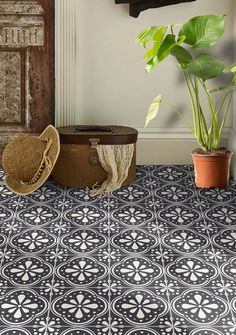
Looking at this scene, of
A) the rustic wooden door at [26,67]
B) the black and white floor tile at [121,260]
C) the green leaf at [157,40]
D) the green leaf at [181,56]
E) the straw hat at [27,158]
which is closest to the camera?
the black and white floor tile at [121,260]

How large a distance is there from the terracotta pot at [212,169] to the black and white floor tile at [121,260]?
Result: 53 millimetres

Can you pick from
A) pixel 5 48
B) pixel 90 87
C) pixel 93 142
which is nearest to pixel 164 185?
pixel 93 142

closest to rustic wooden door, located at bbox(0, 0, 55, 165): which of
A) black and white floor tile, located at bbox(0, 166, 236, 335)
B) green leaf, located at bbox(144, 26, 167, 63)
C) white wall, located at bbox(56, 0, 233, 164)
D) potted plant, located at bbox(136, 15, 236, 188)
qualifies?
white wall, located at bbox(56, 0, 233, 164)

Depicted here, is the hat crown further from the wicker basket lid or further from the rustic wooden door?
the rustic wooden door

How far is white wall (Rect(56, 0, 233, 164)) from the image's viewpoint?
13.4 feet

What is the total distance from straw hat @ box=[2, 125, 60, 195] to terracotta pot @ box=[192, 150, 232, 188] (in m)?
0.76

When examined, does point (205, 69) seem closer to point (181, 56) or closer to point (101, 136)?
point (181, 56)

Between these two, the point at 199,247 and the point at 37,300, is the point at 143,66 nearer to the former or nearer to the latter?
the point at 199,247

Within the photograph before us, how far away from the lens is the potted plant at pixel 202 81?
3.60 m

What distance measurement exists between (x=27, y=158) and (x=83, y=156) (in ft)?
0.97

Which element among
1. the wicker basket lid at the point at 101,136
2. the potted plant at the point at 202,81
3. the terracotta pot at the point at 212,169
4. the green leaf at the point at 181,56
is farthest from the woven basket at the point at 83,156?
the green leaf at the point at 181,56

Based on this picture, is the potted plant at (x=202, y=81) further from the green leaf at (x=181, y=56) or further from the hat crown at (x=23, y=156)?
the hat crown at (x=23, y=156)

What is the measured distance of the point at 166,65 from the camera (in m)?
4.18

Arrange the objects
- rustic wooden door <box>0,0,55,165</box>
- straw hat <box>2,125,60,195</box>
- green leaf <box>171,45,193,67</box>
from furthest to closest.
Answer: rustic wooden door <box>0,0,55,165</box> → straw hat <box>2,125,60,195</box> → green leaf <box>171,45,193,67</box>
